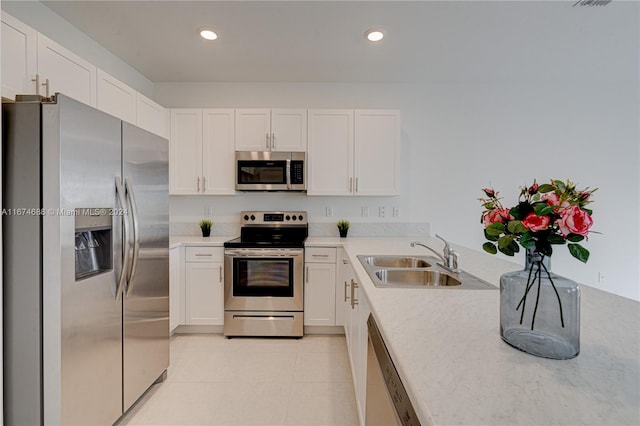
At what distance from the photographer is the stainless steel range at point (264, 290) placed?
2.80 m

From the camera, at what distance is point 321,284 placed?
2.87 metres

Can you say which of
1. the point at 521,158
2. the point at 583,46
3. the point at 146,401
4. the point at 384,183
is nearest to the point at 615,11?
the point at 583,46

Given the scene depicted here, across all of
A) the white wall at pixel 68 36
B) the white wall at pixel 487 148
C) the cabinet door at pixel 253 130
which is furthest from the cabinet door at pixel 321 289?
the white wall at pixel 68 36

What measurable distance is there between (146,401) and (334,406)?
1238 millimetres

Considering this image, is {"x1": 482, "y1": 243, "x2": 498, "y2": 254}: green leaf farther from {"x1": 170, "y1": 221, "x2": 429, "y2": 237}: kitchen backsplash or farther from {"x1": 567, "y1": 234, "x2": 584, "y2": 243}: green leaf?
{"x1": 170, "y1": 221, "x2": 429, "y2": 237}: kitchen backsplash

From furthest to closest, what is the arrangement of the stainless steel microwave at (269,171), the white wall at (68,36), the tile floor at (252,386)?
the stainless steel microwave at (269,171) → the white wall at (68,36) → the tile floor at (252,386)

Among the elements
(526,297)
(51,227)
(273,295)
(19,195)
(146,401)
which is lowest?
(146,401)

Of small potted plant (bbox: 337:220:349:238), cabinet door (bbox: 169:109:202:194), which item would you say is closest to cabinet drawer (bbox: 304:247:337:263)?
small potted plant (bbox: 337:220:349:238)

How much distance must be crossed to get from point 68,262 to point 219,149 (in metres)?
1.99

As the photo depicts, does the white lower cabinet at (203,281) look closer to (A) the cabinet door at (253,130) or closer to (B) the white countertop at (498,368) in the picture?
(A) the cabinet door at (253,130)

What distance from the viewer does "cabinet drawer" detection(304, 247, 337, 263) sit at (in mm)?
2871

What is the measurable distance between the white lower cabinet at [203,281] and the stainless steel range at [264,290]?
88mm

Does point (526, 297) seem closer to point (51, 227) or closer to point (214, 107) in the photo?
point (51, 227)

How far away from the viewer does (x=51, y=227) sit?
49.9 inches
